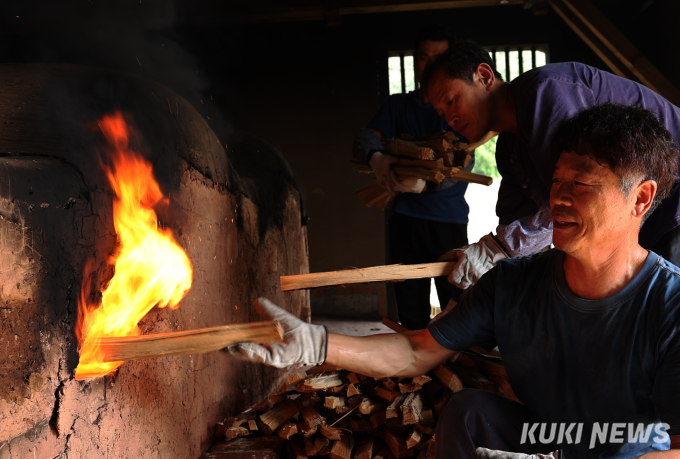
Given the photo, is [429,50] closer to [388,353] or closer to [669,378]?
[388,353]

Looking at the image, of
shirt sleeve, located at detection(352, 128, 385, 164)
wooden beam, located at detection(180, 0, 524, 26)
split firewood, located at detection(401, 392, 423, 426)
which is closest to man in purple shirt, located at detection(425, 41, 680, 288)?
split firewood, located at detection(401, 392, 423, 426)

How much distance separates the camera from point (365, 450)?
97.3 inches

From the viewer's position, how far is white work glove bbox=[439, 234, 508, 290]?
246 centimetres

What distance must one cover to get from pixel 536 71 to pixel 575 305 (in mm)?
951

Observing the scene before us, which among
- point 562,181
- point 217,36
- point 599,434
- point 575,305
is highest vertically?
point 217,36

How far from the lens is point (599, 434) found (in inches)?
62.9

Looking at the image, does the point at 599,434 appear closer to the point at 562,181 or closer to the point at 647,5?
the point at 562,181

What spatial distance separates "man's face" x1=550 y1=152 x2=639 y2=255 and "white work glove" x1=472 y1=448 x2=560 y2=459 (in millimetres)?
574

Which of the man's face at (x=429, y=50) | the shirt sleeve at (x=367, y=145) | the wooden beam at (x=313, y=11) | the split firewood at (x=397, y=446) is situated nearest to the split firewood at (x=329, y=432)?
the split firewood at (x=397, y=446)

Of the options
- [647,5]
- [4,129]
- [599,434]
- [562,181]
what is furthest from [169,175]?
[647,5]

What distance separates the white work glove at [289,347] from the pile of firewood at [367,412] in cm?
81

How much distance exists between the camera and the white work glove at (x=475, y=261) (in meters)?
2.46

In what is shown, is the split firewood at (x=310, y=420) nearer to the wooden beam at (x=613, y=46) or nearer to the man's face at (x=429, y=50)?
the man's face at (x=429, y=50)

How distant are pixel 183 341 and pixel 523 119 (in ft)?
4.84
